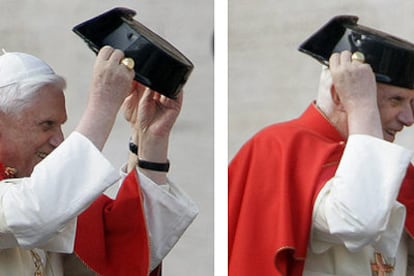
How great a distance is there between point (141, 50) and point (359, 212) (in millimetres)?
574

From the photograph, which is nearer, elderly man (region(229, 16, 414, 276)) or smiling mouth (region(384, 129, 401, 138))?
elderly man (region(229, 16, 414, 276))

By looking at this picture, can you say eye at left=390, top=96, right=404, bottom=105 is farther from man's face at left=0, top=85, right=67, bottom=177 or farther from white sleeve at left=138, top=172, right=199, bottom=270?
man's face at left=0, top=85, right=67, bottom=177

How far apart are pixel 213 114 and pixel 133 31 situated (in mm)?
654

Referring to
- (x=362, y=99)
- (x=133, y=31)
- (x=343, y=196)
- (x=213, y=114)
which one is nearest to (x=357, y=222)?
(x=343, y=196)

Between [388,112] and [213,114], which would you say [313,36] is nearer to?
[388,112]

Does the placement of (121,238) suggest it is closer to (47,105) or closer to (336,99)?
(47,105)

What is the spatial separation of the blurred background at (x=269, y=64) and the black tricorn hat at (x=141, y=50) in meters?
0.27

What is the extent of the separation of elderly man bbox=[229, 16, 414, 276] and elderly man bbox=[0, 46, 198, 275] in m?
0.17

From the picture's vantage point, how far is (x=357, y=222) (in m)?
3.46

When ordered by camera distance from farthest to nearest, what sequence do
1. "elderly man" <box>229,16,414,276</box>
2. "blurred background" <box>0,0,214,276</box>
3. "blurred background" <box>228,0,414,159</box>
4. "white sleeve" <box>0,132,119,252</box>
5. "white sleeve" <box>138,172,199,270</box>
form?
1. "blurred background" <box>0,0,214,276</box>
2. "blurred background" <box>228,0,414,159</box>
3. "white sleeve" <box>138,172,199,270</box>
4. "elderly man" <box>229,16,414,276</box>
5. "white sleeve" <box>0,132,119,252</box>

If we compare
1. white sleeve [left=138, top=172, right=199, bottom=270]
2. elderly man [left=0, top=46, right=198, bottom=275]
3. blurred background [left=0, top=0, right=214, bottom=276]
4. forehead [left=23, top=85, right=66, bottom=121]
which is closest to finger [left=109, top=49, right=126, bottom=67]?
elderly man [left=0, top=46, right=198, bottom=275]

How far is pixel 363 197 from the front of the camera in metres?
3.47

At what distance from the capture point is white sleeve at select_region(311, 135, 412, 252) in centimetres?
346

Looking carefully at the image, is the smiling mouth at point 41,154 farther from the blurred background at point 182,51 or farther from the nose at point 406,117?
the nose at point 406,117
